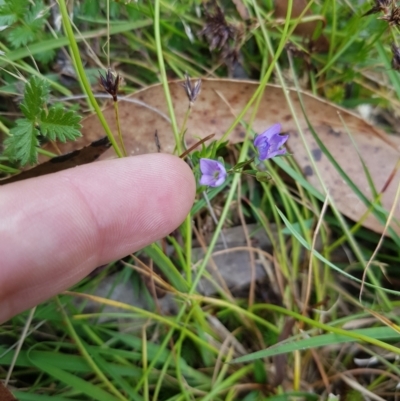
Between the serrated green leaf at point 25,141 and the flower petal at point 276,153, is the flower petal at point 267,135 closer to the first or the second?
the flower petal at point 276,153

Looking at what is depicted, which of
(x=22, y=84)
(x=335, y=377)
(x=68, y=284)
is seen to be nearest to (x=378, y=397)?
(x=335, y=377)

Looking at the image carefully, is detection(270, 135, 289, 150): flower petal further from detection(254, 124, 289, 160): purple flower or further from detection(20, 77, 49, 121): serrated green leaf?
detection(20, 77, 49, 121): serrated green leaf

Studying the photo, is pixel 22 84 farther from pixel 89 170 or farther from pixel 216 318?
pixel 216 318

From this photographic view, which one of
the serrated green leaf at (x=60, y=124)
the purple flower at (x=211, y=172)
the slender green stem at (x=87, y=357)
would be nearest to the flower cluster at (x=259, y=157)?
the purple flower at (x=211, y=172)

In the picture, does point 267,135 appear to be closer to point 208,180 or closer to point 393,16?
point 208,180

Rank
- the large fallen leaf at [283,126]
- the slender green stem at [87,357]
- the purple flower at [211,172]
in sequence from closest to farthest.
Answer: the purple flower at [211,172] → the slender green stem at [87,357] → the large fallen leaf at [283,126]

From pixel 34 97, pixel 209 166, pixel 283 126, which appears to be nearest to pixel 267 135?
pixel 209 166
